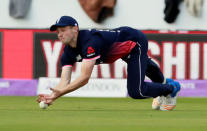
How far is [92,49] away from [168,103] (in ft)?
5.03

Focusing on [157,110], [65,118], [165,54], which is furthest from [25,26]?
[65,118]

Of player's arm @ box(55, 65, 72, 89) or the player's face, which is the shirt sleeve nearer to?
the player's face

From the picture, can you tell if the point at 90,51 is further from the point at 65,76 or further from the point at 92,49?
the point at 65,76

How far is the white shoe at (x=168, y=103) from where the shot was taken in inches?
308

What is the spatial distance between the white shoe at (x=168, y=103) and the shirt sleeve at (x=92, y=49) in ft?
4.40

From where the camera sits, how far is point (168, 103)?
310 inches

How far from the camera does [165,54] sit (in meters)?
12.3

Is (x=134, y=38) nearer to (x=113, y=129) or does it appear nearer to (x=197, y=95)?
(x=113, y=129)

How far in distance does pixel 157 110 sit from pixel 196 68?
14.7 feet

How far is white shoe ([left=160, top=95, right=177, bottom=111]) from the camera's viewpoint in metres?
7.83

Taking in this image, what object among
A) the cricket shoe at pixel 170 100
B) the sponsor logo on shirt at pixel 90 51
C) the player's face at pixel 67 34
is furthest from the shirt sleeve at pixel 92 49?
the cricket shoe at pixel 170 100

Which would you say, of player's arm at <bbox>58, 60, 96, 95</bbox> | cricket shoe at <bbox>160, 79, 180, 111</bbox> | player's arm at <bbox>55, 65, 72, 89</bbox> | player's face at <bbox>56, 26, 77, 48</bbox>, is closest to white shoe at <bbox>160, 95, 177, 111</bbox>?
cricket shoe at <bbox>160, 79, 180, 111</bbox>

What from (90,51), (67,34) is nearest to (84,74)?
(90,51)

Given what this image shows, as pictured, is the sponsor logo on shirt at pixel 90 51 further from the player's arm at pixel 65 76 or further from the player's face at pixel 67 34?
the player's arm at pixel 65 76
